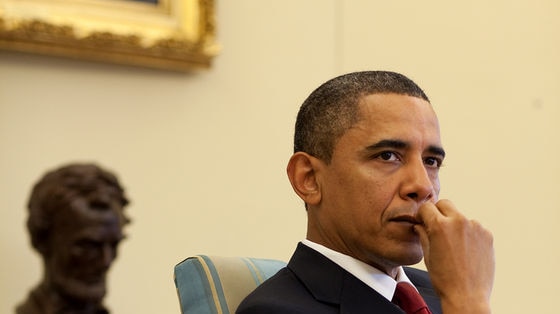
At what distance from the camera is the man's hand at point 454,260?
1.70 m

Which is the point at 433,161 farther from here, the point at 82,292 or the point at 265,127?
the point at 82,292

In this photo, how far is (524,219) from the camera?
132 inches

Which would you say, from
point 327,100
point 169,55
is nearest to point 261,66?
point 169,55

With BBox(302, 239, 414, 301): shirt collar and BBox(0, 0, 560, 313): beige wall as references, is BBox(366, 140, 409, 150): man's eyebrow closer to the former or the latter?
BBox(302, 239, 414, 301): shirt collar

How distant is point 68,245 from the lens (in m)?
0.65

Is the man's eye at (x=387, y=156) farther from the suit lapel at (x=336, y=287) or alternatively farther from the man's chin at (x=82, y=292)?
the man's chin at (x=82, y=292)

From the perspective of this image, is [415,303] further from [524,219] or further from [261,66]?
[524,219]

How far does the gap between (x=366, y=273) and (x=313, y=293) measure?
0.13 metres

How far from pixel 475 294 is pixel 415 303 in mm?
183

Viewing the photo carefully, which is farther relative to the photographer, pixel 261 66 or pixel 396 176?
pixel 261 66

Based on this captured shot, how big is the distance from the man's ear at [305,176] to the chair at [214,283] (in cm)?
22

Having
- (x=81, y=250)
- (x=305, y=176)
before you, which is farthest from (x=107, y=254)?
(x=305, y=176)

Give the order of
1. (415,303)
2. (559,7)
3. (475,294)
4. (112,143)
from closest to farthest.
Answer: (475,294) < (415,303) < (112,143) < (559,7)

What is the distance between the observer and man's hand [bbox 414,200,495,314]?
1.70 meters
